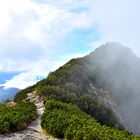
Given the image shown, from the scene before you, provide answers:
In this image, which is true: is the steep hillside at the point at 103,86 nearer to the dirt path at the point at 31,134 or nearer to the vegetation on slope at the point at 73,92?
the vegetation on slope at the point at 73,92

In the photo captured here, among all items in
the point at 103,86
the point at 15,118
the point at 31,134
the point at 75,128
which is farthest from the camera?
the point at 103,86

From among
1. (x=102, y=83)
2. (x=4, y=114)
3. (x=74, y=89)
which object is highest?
(x=102, y=83)

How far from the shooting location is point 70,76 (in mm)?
77875

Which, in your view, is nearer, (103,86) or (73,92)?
(73,92)

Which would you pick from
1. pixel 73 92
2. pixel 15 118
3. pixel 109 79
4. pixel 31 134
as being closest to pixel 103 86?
pixel 109 79

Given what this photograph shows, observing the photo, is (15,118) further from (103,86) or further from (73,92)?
(103,86)

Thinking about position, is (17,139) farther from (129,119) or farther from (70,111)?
(129,119)

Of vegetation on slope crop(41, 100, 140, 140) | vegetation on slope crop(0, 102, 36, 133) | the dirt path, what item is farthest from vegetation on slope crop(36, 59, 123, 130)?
vegetation on slope crop(41, 100, 140, 140)

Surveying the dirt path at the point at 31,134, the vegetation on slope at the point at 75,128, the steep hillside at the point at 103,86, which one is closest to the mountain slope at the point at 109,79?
the steep hillside at the point at 103,86

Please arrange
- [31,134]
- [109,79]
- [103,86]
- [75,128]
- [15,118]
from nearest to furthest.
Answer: [75,128] → [31,134] → [15,118] → [103,86] → [109,79]

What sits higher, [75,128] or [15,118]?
[15,118]

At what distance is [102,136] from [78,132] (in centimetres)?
205

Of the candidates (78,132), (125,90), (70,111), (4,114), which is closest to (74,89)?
(70,111)

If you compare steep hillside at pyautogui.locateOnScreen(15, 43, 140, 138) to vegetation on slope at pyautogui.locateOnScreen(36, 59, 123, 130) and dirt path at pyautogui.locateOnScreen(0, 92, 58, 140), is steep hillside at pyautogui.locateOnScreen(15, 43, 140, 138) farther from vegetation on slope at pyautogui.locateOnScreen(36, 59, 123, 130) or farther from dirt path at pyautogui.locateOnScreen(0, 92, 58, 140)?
dirt path at pyautogui.locateOnScreen(0, 92, 58, 140)
